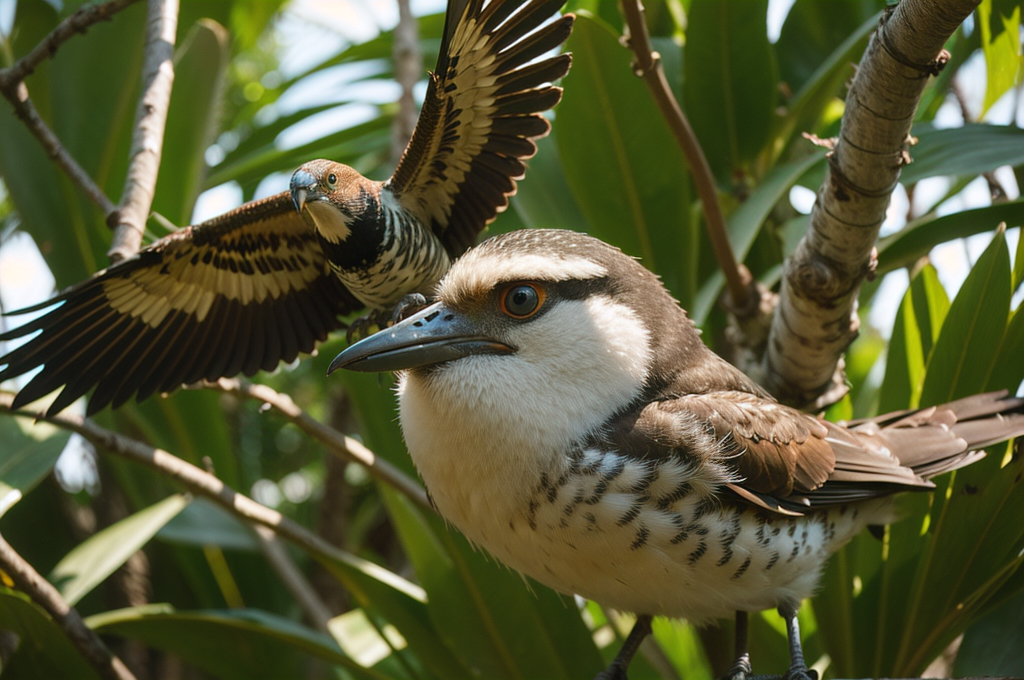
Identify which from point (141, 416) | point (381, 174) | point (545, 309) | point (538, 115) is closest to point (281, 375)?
point (141, 416)

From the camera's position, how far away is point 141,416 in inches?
106

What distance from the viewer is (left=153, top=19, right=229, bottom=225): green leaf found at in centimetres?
262

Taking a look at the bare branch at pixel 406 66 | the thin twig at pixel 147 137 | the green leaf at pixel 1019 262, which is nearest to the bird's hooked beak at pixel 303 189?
the thin twig at pixel 147 137

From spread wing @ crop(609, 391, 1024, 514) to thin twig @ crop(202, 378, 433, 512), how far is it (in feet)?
1.94

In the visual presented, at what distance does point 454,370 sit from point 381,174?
1.51m

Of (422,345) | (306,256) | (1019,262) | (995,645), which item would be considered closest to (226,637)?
(306,256)

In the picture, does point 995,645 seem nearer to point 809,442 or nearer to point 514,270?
point 809,442

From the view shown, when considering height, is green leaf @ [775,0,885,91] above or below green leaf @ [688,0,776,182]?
above

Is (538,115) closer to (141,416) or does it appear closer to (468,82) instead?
(468,82)

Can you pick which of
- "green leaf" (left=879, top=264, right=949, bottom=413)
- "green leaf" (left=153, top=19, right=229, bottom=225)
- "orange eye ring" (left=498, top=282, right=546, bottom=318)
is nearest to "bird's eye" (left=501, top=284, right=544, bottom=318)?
"orange eye ring" (left=498, top=282, right=546, bottom=318)

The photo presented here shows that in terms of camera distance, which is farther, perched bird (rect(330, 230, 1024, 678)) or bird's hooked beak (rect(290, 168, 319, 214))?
bird's hooked beak (rect(290, 168, 319, 214))

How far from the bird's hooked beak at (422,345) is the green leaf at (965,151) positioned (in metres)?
1.12

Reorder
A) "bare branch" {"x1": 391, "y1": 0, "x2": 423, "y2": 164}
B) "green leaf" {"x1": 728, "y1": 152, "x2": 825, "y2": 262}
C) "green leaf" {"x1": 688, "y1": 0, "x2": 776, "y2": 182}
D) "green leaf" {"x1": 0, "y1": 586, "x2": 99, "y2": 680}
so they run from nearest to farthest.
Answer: "green leaf" {"x1": 0, "y1": 586, "x2": 99, "y2": 680}
"green leaf" {"x1": 728, "y1": 152, "x2": 825, "y2": 262}
"green leaf" {"x1": 688, "y1": 0, "x2": 776, "y2": 182}
"bare branch" {"x1": 391, "y1": 0, "x2": 423, "y2": 164}

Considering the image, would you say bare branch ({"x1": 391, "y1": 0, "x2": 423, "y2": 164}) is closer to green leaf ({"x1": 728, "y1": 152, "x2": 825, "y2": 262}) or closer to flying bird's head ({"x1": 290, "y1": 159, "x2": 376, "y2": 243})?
flying bird's head ({"x1": 290, "y1": 159, "x2": 376, "y2": 243})
